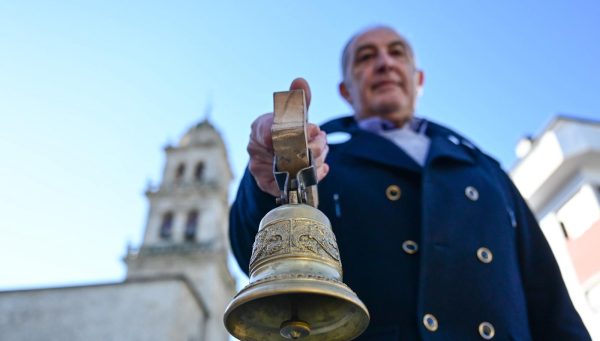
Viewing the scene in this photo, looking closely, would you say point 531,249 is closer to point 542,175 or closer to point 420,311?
point 420,311

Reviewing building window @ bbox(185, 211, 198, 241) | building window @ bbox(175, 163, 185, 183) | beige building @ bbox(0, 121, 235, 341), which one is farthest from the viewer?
building window @ bbox(175, 163, 185, 183)

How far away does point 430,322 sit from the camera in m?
2.11

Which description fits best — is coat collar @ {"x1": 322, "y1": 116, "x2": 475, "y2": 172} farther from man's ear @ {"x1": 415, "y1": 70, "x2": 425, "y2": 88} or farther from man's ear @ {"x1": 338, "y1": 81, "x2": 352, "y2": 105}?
man's ear @ {"x1": 415, "y1": 70, "x2": 425, "y2": 88}

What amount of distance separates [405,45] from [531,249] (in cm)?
134

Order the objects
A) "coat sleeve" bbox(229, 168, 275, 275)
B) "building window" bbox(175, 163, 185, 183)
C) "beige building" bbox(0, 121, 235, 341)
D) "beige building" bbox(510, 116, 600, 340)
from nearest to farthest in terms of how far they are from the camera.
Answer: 1. "coat sleeve" bbox(229, 168, 275, 275)
2. "beige building" bbox(510, 116, 600, 340)
3. "beige building" bbox(0, 121, 235, 341)
4. "building window" bbox(175, 163, 185, 183)

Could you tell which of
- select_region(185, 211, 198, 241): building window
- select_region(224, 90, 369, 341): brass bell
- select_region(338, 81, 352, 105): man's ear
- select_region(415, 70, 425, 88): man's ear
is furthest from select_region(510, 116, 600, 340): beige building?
select_region(185, 211, 198, 241): building window

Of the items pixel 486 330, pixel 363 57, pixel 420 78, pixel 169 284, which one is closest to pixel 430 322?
pixel 486 330

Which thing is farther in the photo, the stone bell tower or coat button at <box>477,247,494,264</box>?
the stone bell tower

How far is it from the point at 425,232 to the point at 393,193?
0.27 meters

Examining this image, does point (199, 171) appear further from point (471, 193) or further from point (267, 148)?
point (267, 148)

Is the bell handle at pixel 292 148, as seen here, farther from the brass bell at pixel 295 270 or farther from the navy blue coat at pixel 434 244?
the navy blue coat at pixel 434 244

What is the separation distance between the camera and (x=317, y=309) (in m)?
1.76

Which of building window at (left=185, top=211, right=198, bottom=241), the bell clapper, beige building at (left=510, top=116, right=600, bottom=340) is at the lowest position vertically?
building window at (left=185, top=211, right=198, bottom=241)

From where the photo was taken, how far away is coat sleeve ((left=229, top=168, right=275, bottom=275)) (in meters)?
2.30
